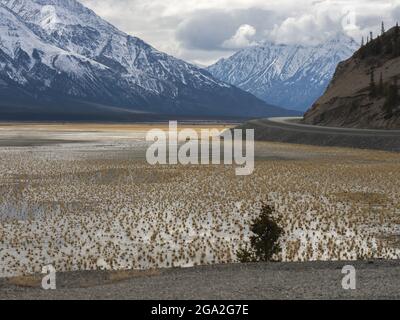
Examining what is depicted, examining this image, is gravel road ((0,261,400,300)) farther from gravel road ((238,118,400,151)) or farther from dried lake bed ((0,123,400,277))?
gravel road ((238,118,400,151))

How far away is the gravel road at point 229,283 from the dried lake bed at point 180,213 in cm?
262

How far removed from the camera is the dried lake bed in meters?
21.9

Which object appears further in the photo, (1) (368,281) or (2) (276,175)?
(2) (276,175)

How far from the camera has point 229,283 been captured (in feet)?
50.9

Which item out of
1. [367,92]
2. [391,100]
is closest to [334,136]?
A: [391,100]

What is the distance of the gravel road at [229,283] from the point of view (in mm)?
14094

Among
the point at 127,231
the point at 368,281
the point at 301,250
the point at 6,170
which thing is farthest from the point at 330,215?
the point at 6,170

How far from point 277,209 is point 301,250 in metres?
9.13

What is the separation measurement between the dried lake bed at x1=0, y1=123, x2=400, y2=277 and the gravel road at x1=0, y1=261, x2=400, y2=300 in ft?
8.60

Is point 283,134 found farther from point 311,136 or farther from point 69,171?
point 69,171

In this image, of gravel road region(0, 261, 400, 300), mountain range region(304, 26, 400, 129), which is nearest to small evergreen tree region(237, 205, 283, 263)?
gravel road region(0, 261, 400, 300)

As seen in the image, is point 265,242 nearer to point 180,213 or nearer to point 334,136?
point 180,213

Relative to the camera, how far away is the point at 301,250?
74.1 ft

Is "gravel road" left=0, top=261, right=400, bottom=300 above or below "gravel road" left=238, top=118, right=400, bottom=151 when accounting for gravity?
below
